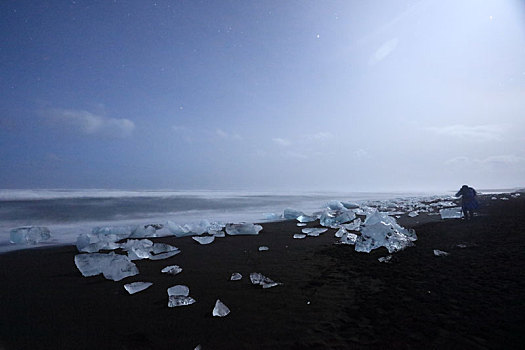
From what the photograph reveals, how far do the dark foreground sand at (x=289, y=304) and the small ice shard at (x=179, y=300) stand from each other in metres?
0.10

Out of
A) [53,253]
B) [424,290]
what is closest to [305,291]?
[424,290]

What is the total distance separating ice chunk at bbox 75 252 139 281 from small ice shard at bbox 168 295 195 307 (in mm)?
1383

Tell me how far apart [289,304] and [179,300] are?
1369 millimetres

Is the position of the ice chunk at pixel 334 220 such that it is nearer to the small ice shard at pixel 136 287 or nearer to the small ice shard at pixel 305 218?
the small ice shard at pixel 305 218

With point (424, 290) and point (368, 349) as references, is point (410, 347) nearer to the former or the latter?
point (368, 349)

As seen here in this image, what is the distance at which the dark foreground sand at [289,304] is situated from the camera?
2387mm

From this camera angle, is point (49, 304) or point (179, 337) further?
point (49, 304)

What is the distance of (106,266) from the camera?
4133 millimetres

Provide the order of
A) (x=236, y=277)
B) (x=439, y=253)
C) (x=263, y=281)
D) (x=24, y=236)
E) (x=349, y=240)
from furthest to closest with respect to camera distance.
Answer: (x=24, y=236)
(x=349, y=240)
(x=439, y=253)
(x=236, y=277)
(x=263, y=281)

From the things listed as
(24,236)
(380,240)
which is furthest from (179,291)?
(24,236)

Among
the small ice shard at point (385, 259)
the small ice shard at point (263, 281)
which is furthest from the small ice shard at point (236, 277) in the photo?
the small ice shard at point (385, 259)

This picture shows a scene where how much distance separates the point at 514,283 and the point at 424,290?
4.31 feet

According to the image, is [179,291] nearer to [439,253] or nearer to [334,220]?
[439,253]

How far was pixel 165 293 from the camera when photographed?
11.5 ft
